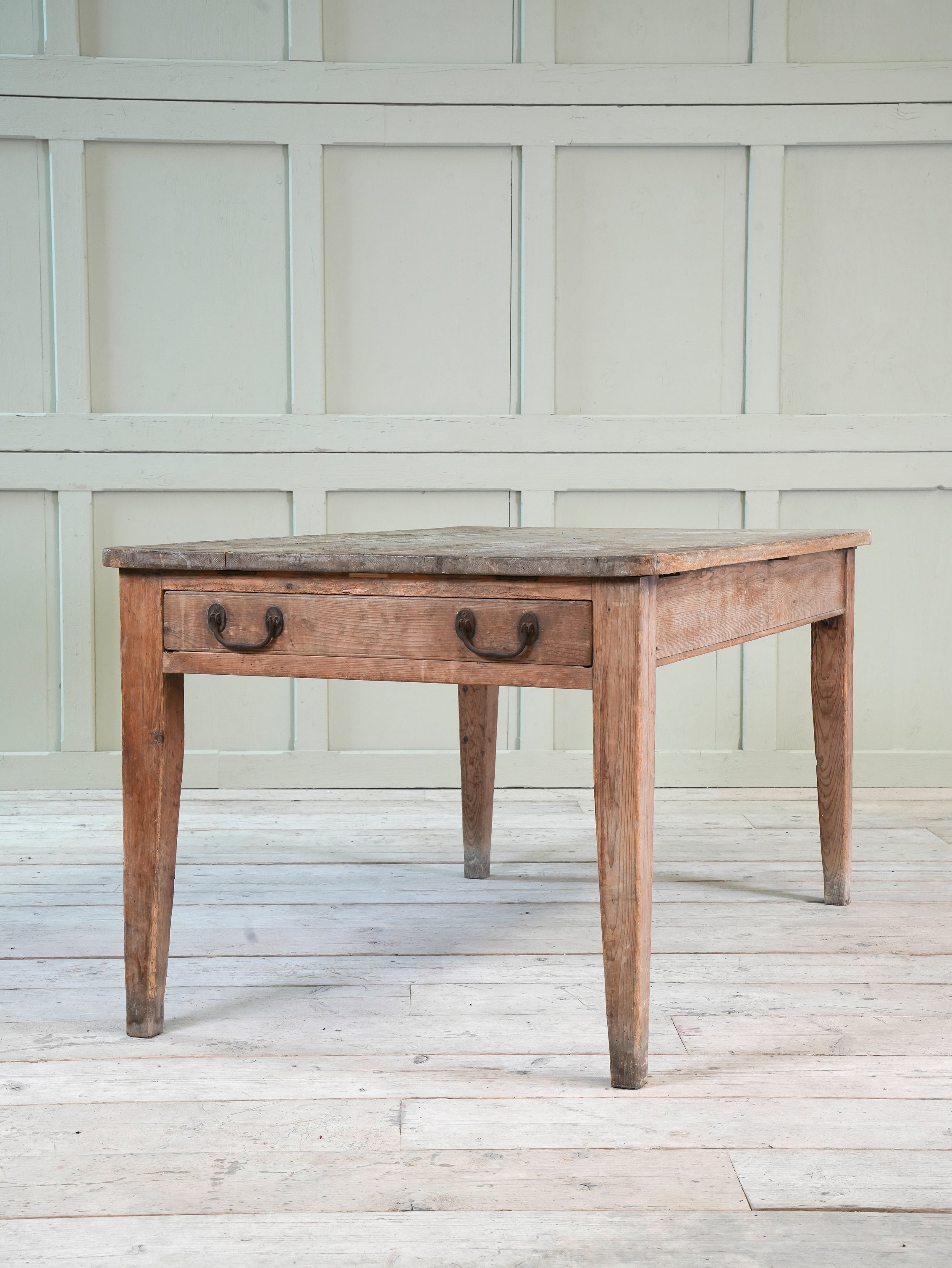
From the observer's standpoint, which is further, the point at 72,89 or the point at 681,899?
the point at 72,89

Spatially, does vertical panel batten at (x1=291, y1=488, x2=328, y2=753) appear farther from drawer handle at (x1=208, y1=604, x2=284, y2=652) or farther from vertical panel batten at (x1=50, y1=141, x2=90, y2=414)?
drawer handle at (x1=208, y1=604, x2=284, y2=652)

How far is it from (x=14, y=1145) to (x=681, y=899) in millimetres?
1350

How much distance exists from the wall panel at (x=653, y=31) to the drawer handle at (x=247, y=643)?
88.8 inches

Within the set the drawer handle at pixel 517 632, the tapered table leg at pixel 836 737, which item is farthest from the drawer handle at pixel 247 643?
the tapered table leg at pixel 836 737

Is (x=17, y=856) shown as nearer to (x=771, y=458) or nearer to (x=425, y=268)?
(x=425, y=268)

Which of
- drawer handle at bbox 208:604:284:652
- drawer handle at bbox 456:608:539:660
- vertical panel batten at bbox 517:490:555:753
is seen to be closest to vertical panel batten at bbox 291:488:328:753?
vertical panel batten at bbox 517:490:555:753

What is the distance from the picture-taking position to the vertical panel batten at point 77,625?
11.4 ft

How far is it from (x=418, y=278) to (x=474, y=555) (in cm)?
201

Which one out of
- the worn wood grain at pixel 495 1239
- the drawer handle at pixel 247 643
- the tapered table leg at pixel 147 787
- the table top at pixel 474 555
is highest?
the table top at pixel 474 555

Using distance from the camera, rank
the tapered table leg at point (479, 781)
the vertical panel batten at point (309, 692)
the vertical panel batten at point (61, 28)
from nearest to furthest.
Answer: the tapered table leg at point (479, 781) → the vertical panel batten at point (61, 28) → the vertical panel batten at point (309, 692)

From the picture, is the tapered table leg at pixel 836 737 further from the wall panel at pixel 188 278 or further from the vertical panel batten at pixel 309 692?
the wall panel at pixel 188 278

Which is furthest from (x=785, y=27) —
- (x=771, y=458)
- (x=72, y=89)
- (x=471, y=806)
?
(x=471, y=806)

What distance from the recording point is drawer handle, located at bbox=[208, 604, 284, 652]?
1767 mm

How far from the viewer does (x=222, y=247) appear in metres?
3.49
